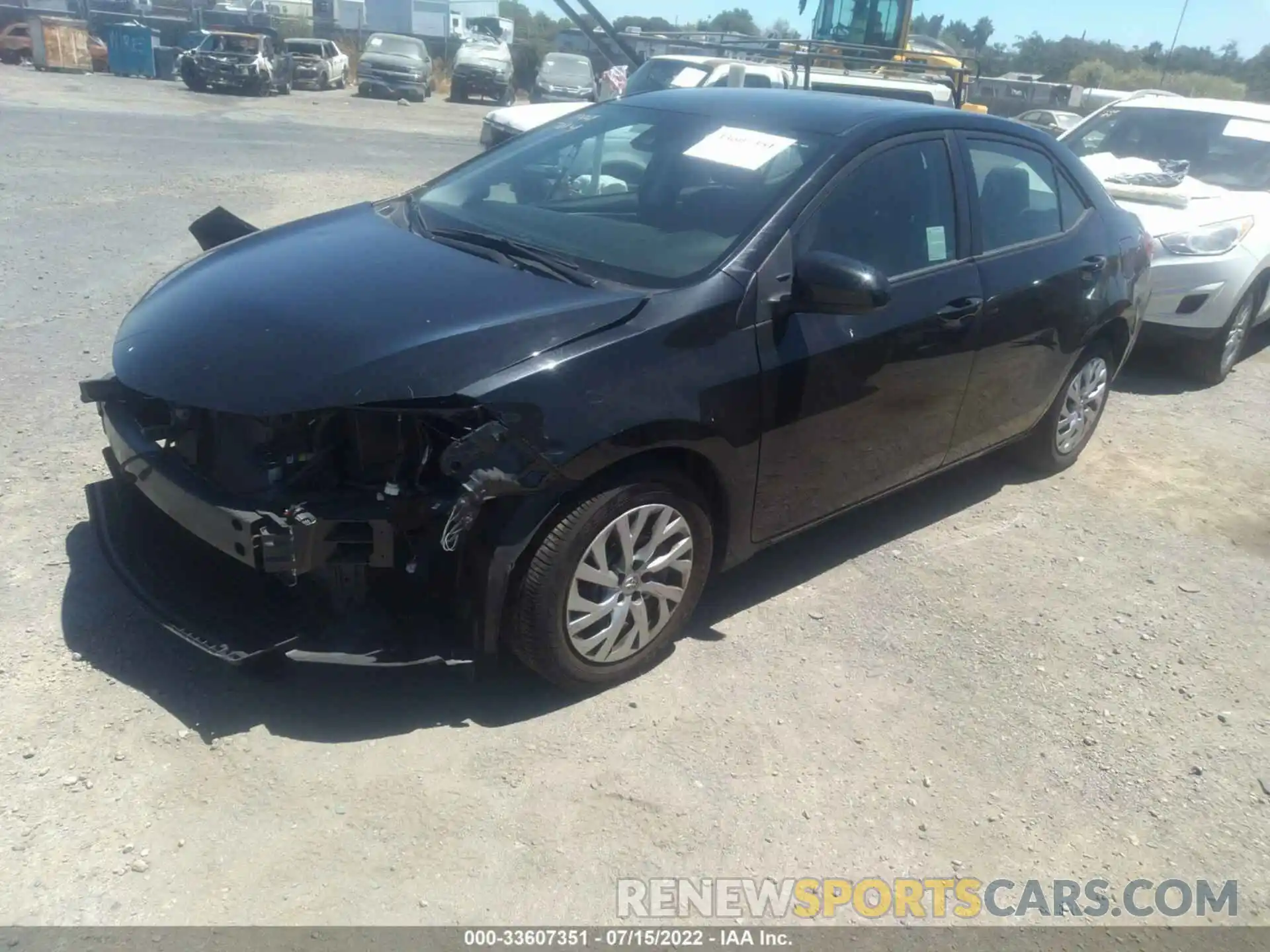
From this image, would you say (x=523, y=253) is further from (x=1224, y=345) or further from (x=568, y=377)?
(x=1224, y=345)

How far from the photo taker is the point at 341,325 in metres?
3.14

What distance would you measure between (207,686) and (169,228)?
6.72 meters

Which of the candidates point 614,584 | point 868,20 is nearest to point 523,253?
point 614,584

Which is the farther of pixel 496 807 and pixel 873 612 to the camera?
pixel 873 612

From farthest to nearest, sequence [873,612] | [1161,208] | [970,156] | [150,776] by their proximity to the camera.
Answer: [1161,208]
[970,156]
[873,612]
[150,776]

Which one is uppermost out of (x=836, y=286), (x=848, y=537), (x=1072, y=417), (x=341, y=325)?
(x=836, y=286)

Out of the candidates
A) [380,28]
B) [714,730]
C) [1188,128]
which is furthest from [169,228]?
[380,28]

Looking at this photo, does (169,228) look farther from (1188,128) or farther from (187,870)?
(1188,128)

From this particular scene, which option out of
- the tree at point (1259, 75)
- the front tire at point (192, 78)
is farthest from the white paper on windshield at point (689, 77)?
the tree at point (1259, 75)

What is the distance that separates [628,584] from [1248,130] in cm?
746

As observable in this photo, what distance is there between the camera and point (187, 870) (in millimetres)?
2609

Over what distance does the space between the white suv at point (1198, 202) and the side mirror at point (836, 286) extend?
3.80 m

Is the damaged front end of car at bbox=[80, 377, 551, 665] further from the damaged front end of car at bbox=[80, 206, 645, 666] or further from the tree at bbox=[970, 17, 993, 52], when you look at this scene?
the tree at bbox=[970, 17, 993, 52]

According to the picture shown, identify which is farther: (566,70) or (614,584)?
(566,70)
